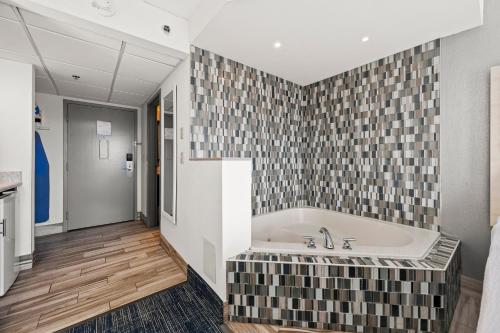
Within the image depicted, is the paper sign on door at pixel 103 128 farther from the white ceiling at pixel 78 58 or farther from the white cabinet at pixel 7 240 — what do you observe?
the white cabinet at pixel 7 240

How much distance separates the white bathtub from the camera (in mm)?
1400

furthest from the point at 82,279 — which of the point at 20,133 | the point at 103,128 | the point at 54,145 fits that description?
the point at 103,128

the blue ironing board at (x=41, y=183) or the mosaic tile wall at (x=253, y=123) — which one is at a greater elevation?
the mosaic tile wall at (x=253, y=123)

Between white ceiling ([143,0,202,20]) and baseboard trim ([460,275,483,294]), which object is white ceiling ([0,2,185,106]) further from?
baseboard trim ([460,275,483,294])

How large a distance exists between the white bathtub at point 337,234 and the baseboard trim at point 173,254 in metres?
0.72

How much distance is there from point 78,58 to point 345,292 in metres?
2.88

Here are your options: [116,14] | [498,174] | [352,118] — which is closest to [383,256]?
[498,174]

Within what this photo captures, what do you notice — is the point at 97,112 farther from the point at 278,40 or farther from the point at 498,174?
the point at 498,174

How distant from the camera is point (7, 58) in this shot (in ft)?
6.48

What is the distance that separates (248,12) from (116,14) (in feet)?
3.17

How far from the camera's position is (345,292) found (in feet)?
4.11

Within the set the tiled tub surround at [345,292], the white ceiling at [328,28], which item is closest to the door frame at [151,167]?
the white ceiling at [328,28]

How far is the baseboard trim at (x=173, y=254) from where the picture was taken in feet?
6.61

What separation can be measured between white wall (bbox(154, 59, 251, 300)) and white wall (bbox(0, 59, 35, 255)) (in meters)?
1.44
